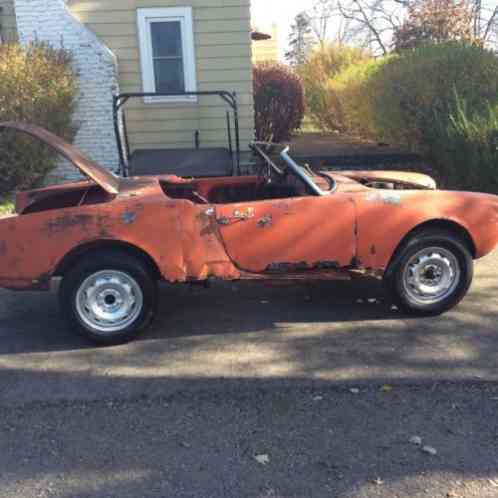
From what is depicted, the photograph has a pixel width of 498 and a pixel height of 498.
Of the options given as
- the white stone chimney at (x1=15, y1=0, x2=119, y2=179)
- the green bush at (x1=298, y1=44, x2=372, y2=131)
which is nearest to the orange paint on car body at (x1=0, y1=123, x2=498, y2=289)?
the white stone chimney at (x1=15, y1=0, x2=119, y2=179)

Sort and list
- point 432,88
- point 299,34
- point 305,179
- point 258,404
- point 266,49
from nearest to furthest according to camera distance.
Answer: point 258,404 < point 305,179 < point 432,88 < point 266,49 < point 299,34

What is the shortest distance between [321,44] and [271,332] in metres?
18.7

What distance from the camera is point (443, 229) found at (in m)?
4.73

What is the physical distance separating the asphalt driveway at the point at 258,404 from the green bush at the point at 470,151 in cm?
371

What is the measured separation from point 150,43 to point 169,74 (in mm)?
607

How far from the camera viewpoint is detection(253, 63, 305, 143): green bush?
1650cm

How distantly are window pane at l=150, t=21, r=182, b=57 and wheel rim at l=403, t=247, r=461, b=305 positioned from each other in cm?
743

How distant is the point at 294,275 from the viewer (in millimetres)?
4613

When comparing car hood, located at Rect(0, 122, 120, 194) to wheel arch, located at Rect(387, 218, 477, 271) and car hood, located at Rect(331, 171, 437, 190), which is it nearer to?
car hood, located at Rect(331, 171, 437, 190)

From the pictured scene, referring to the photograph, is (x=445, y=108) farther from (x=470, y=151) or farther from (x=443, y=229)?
(x=443, y=229)

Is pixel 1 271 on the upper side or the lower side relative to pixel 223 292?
upper

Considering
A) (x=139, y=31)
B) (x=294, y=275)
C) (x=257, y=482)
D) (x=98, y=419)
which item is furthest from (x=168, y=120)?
(x=257, y=482)

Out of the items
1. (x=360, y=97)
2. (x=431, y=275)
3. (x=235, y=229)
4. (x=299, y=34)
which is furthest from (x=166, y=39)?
(x=299, y=34)

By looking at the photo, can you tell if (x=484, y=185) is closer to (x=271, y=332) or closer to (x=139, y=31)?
(x=271, y=332)
